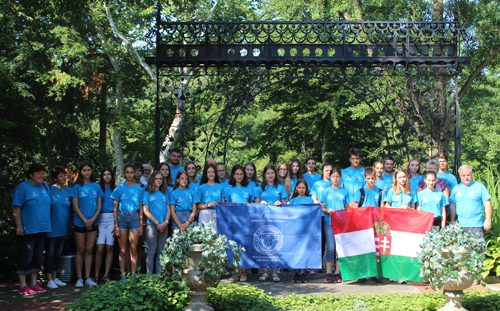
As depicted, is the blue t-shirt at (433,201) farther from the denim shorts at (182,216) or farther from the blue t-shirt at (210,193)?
the denim shorts at (182,216)

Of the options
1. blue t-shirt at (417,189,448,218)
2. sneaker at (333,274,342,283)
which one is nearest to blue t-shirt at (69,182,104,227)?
sneaker at (333,274,342,283)

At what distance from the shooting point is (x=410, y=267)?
6.74 meters

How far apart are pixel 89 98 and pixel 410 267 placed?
56.9 ft

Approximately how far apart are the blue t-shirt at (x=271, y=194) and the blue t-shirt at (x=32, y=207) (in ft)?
10.6

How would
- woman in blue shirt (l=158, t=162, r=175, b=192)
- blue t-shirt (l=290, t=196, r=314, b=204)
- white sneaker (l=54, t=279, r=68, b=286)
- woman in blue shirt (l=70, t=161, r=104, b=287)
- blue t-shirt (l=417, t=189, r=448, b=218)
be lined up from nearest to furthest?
white sneaker (l=54, t=279, r=68, b=286) → woman in blue shirt (l=70, t=161, r=104, b=287) → blue t-shirt (l=417, t=189, r=448, b=218) → blue t-shirt (l=290, t=196, r=314, b=204) → woman in blue shirt (l=158, t=162, r=175, b=192)

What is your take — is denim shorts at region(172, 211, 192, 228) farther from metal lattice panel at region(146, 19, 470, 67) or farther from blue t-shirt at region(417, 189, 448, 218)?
blue t-shirt at region(417, 189, 448, 218)

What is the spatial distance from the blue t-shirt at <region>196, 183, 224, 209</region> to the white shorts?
147cm

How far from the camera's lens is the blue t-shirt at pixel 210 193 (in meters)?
7.38

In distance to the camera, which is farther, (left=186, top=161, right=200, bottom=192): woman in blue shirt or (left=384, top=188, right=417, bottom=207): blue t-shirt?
(left=186, top=161, right=200, bottom=192): woman in blue shirt

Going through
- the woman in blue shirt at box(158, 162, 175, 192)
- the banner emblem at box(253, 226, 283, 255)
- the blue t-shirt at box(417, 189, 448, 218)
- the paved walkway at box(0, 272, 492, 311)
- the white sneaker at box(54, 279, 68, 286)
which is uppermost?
the woman in blue shirt at box(158, 162, 175, 192)

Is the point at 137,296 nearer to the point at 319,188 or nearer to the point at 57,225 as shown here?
the point at 57,225

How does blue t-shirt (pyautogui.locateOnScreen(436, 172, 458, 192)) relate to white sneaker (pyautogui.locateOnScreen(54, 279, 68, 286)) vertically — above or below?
above

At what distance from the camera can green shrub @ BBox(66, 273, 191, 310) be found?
4.79 m

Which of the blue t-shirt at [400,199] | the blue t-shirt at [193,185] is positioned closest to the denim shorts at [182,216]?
the blue t-shirt at [193,185]
